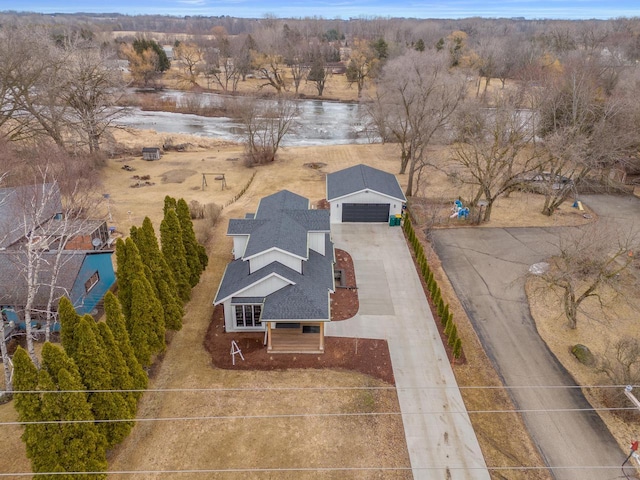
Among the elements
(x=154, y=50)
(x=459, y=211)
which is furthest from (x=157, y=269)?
(x=154, y=50)

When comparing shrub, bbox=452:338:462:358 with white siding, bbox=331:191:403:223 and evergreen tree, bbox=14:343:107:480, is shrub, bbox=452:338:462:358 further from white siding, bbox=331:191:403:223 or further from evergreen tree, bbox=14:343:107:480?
evergreen tree, bbox=14:343:107:480

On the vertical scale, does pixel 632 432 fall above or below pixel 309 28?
below

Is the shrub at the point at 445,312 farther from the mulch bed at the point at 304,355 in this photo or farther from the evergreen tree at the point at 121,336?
the evergreen tree at the point at 121,336

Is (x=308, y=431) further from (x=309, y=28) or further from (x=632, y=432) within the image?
(x=309, y=28)

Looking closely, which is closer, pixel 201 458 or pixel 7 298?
pixel 201 458

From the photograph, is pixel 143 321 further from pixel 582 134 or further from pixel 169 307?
pixel 582 134

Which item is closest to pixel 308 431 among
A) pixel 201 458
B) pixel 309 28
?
pixel 201 458

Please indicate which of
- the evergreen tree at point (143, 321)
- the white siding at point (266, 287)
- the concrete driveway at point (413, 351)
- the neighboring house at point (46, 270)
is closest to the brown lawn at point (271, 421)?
the concrete driveway at point (413, 351)
